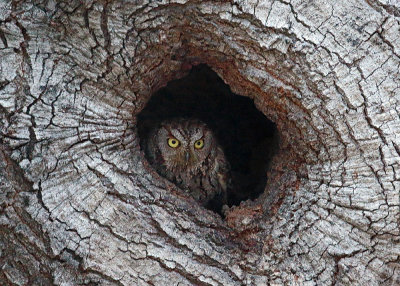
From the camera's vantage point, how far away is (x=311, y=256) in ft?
7.12

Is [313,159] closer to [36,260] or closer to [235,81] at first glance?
[235,81]

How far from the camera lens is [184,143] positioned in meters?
3.44

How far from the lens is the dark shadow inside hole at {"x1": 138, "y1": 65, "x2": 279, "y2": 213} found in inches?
144

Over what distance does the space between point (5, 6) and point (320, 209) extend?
1.89 meters

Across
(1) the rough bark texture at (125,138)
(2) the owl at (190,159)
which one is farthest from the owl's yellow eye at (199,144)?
(1) the rough bark texture at (125,138)

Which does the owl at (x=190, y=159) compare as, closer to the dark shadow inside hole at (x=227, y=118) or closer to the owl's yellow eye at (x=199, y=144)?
the owl's yellow eye at (x=199, y=144)

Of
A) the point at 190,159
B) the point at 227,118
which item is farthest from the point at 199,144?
the point at 227,118

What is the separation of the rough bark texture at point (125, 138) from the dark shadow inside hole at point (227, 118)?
1280mm

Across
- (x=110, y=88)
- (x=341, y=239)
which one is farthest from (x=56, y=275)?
(x=341, y=239)

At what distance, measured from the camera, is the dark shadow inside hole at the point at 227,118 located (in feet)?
12.0

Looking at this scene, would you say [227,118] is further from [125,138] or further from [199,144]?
[125,138]

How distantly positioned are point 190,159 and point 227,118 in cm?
78

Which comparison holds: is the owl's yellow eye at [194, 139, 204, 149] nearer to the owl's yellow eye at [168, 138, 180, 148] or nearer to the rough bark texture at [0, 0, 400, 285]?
the owl's yellow eye at [168, 138, 180, 148]

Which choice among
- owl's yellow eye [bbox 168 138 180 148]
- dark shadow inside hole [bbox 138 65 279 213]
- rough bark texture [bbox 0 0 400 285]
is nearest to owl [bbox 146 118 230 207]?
owl's yellow eye [bbox 168 138 180 148]
